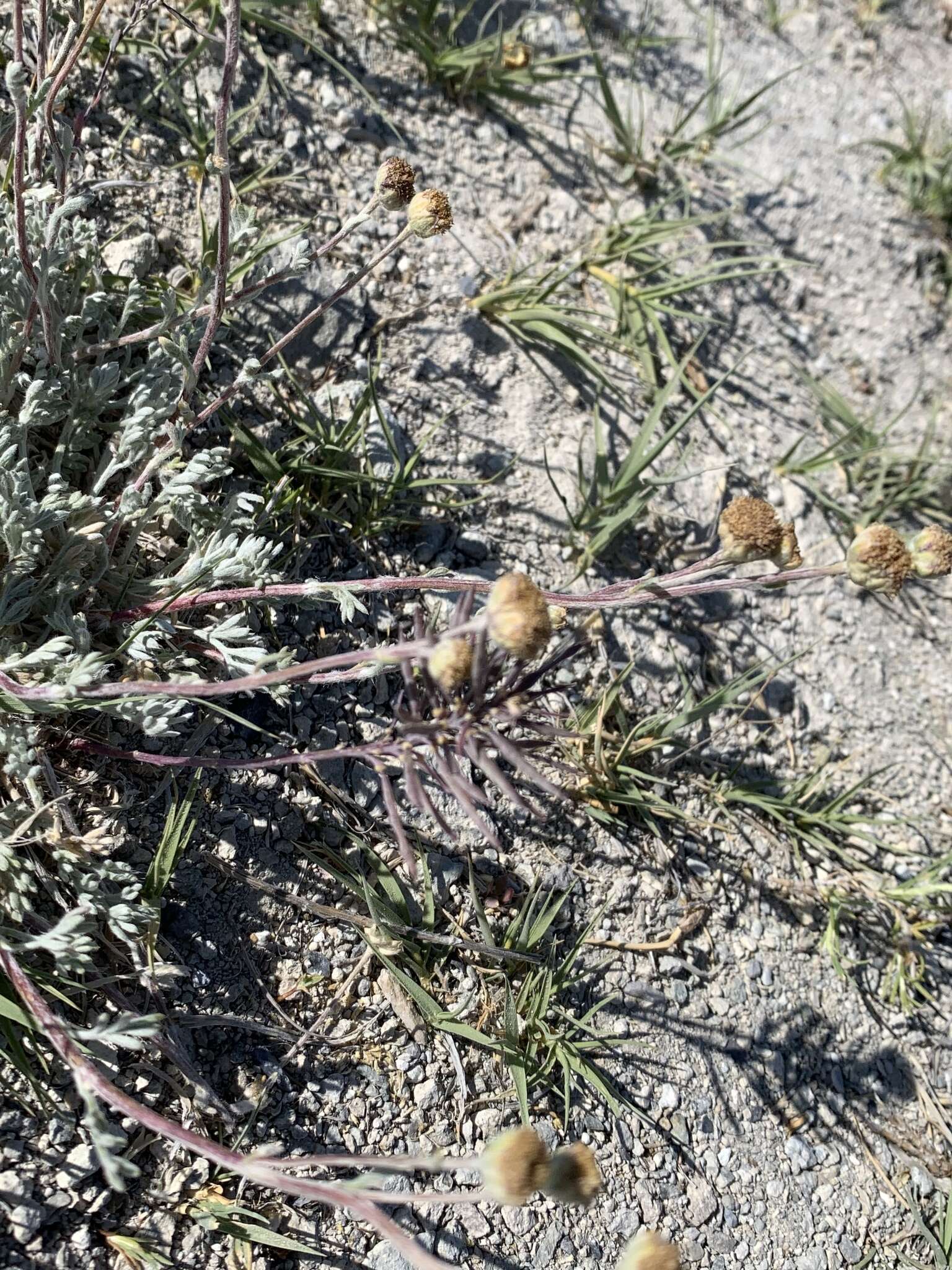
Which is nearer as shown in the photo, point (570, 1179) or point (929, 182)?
point (570, 1179)

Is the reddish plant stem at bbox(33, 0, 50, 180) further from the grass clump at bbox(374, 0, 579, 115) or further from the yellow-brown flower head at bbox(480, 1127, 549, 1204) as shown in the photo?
the yellow-brown flower head at bbox(480, 1127, 549, 1204)

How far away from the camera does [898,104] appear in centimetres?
541

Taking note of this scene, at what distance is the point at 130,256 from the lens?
10.4ft

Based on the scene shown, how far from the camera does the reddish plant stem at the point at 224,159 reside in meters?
1.90

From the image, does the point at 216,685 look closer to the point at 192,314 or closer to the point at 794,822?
the point at 192,314

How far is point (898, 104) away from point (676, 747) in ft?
13.5

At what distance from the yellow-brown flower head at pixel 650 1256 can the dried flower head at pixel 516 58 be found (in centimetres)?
429

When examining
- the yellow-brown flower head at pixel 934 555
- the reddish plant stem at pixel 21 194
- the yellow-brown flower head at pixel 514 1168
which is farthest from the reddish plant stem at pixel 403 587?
the yellow-brown flower head at pixel 514 1168

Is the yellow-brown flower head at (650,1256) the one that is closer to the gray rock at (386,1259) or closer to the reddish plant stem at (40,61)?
the gray rock at (386,1259)

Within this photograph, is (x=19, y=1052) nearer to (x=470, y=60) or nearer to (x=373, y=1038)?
(x=373, y=1038)

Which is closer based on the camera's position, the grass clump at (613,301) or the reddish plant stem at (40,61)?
the reddish plant stem at (40,61)

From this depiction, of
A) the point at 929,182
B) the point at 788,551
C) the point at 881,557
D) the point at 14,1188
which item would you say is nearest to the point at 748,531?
the point at 788,551

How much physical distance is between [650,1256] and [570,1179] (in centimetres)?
21

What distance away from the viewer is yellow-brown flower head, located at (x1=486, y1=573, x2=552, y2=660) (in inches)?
69.1
